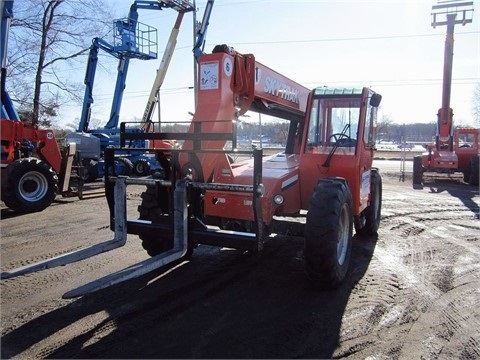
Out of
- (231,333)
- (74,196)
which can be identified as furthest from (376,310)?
(74,196)

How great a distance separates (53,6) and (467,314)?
24.5m

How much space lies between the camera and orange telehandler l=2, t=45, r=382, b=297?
4508 mm

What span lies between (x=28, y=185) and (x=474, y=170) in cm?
1635

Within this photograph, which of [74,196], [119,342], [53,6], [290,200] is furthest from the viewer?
[53,6]

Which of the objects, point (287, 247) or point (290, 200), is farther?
point (287, 247)

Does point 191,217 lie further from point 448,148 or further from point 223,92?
point 448,148

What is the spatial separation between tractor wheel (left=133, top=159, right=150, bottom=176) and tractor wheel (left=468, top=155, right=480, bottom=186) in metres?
13.8

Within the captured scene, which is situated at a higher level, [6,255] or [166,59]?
[166,59]

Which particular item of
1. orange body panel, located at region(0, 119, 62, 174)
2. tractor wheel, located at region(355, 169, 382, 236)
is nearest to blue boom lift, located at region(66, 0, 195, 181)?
orange body panel, located at region(0, 119, 62, 174)

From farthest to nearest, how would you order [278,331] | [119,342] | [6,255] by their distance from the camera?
[6,255]
[278,331]
[119,342]

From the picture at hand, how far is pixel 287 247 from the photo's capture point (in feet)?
22.1

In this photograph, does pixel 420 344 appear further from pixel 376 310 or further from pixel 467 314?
pixel 467 314

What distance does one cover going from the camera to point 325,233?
4.45 m

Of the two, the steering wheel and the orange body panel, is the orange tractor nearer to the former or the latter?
the orange body panel
